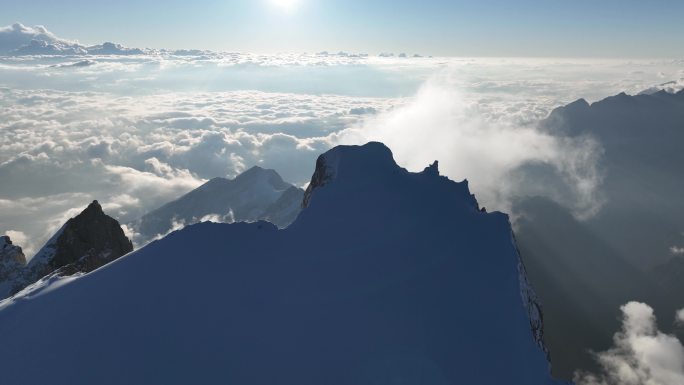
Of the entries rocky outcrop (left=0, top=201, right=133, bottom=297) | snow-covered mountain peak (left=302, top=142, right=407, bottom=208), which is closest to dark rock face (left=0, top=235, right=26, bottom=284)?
rocky outcrop (left=0, top=201, right=133, bottom=297)

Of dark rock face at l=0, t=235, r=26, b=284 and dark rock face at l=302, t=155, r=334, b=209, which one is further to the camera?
dark rock face at l=0, t=235, r=26, b=284

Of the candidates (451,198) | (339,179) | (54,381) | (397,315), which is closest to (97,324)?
(54,381)

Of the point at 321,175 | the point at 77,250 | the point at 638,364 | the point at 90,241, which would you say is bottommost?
the point at 638,364

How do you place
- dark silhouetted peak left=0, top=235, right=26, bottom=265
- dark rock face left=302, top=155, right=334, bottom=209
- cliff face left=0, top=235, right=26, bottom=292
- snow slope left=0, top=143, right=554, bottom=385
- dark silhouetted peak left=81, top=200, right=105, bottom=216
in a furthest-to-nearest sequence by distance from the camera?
dark silhouetted peak left=81, top=200, right=105, bottom=216 → dark silhouetted peak left=0, top=235, right=26, bottom=265 → cliff face left=0, top=235, right=26, bottom=292 → dark rock face left=302, top=155, right=334, bottom=209 → snow slope left=0, top=143, right=554, bottom=385

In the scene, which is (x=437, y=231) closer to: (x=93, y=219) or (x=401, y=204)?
(x=401, y=204)

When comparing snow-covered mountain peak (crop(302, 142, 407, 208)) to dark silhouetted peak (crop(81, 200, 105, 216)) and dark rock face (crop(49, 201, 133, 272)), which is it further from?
dark silhouetted peak (crop(81, 200, 105, 216))

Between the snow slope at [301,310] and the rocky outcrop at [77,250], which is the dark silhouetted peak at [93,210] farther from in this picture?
the snow slope at [301,310]

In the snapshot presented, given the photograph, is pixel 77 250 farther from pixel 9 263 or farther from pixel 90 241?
pixel 9 263

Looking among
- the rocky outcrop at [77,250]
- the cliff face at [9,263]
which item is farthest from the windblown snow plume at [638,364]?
the cliff face at [9,263]

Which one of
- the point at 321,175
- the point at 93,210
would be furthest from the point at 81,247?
the point at 321,175
